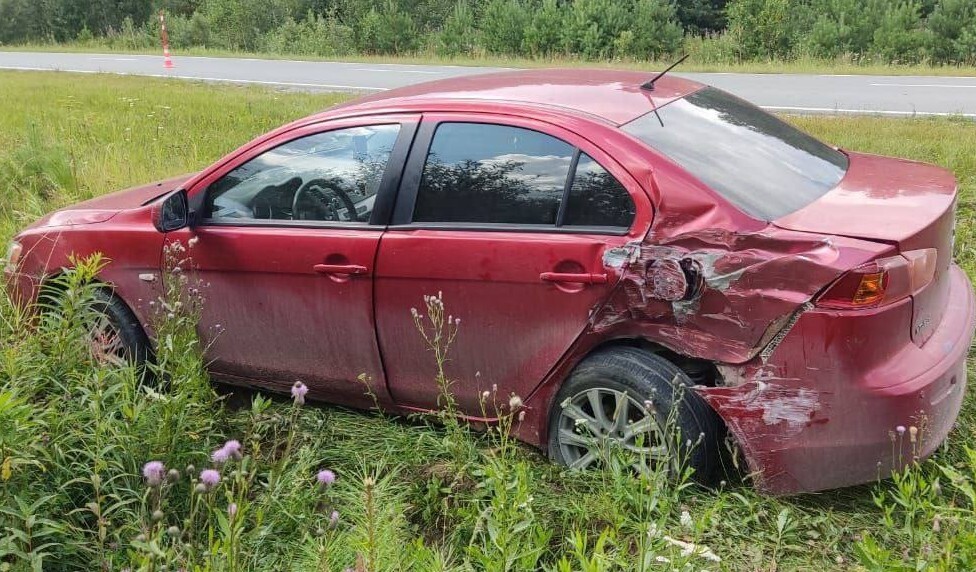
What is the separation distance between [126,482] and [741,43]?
21026mm

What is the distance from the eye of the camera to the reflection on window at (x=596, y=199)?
10.0ft

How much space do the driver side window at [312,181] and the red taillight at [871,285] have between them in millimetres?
1877

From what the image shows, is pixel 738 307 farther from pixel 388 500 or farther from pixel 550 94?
pixel 388 500

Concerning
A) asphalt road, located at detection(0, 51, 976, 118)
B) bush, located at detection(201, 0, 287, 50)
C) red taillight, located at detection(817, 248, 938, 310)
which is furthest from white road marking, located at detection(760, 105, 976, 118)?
bush, located at detection(201, 0, 287, 50)

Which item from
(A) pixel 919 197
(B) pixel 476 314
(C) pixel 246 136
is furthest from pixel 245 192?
(C) pixel 246 136

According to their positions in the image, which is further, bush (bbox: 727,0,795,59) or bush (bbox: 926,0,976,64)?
bush (bbox: 727,0,795,59)

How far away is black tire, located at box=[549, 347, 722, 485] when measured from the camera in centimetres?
298

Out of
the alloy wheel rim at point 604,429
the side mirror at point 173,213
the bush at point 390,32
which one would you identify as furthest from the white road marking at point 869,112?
the bush at point 390,32

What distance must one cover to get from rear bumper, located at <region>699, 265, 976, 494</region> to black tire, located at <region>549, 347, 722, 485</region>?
0.29 feet

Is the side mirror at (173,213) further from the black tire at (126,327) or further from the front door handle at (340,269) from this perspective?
the front door handle at (340,269)

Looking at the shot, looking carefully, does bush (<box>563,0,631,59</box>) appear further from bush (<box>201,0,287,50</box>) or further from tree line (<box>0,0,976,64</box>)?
bush (<box>201,0,287,50</box>)

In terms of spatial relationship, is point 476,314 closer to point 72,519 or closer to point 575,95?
point 575,95

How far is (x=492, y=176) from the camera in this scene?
3355 millimetres

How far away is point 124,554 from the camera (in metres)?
2.88
